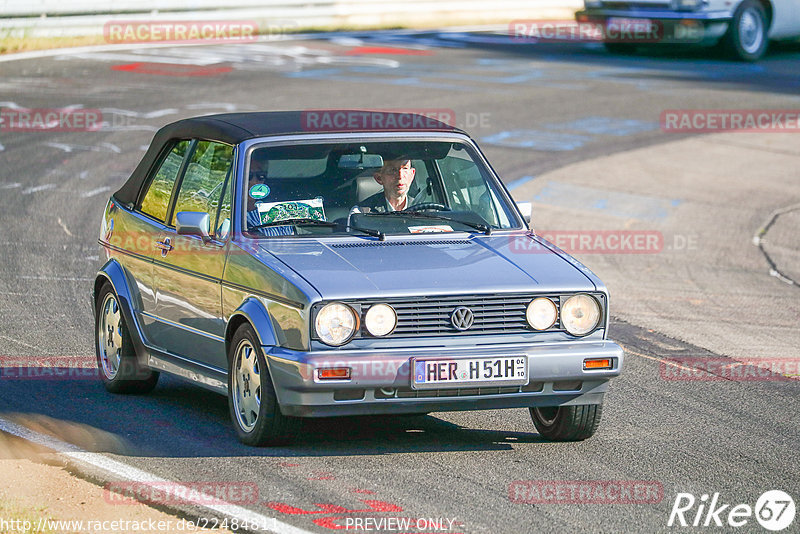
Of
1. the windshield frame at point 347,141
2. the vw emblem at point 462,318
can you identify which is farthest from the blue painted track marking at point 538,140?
the vw emblem at point 462,318

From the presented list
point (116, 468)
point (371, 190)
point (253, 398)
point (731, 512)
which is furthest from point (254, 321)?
point (731, 512)

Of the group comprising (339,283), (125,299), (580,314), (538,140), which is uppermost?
(339,283)

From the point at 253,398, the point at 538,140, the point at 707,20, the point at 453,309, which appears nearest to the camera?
the point at 453,309

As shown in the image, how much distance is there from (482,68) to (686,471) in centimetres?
1896

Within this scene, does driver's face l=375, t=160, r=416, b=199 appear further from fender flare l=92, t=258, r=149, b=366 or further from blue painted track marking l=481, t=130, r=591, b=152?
blue painted track marking l=481, t=130, r=591, b=152

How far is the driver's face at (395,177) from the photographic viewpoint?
307 inches

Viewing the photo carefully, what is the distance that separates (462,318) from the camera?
6.66 m

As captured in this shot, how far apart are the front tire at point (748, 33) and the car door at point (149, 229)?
61.2 ft

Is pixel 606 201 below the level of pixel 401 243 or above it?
below

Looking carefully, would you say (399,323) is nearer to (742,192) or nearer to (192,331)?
(192,331)

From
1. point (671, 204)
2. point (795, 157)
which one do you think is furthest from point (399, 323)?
point (795, 157)

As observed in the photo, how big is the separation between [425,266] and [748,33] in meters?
20.6

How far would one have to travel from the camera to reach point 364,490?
6195 mm

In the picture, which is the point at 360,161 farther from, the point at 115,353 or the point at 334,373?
the point at 115,353
